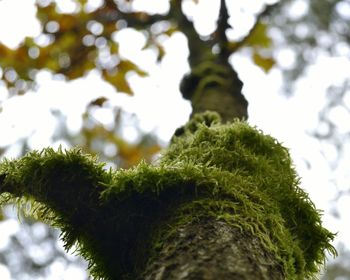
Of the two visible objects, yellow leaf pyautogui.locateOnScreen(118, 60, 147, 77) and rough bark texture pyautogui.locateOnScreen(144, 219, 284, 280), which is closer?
rough bark texture pyautogui.locateOnScreen(144, 219, 284, 280)

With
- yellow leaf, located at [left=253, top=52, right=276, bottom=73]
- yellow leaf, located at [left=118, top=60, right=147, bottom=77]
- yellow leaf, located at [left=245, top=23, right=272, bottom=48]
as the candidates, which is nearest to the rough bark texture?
yellow leaf, located at [left=118, top=60, right=147, bottom=77]

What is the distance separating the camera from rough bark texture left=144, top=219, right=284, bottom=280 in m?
1.03

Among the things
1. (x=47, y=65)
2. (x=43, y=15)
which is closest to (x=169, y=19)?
(x=47, y=65)

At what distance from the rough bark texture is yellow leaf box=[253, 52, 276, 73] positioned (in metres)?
3.82

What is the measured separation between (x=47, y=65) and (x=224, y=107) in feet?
6.18

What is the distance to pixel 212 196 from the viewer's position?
1.26 metres

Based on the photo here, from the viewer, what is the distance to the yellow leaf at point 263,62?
4.81 metres

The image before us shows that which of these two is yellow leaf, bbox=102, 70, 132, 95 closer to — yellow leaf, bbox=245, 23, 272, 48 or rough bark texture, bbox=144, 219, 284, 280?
yellow leaf, bbox=245, 23, 272, 48

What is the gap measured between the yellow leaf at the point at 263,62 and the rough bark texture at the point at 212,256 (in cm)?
382

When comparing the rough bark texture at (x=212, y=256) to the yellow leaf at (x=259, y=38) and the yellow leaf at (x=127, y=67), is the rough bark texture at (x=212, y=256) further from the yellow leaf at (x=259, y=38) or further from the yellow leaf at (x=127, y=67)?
the yellow leaf at (x=259, y=38)

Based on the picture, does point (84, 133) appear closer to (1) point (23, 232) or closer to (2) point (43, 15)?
(1) point (23, 232)

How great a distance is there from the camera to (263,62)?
487 cm

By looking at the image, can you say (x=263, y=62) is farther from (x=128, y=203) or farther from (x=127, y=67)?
(x=128, y=203)

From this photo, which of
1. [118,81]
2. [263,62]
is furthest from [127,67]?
[263,62]
